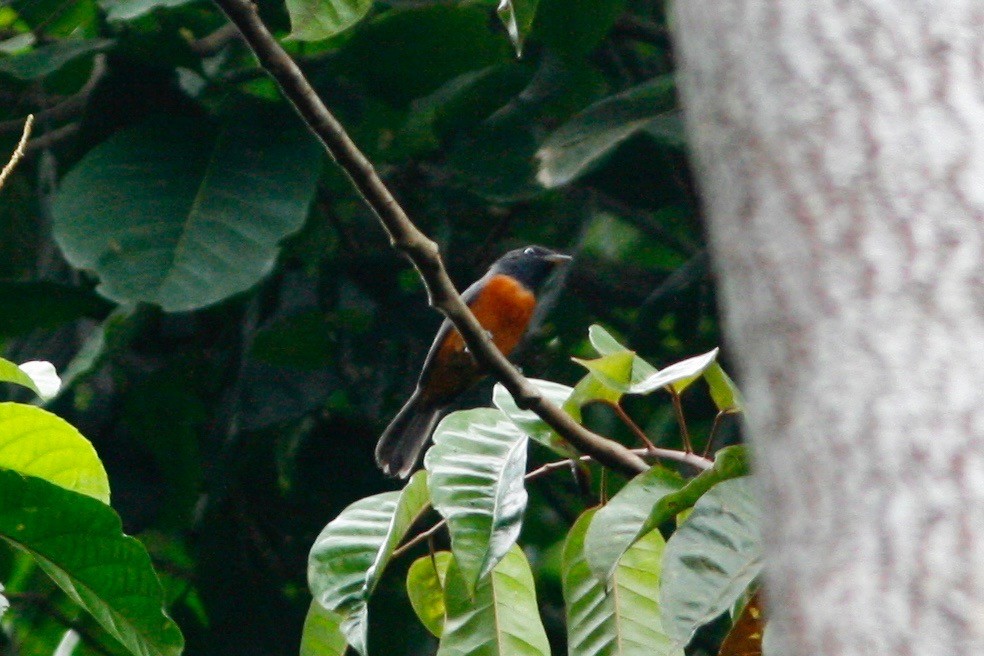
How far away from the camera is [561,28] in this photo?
4434 mm

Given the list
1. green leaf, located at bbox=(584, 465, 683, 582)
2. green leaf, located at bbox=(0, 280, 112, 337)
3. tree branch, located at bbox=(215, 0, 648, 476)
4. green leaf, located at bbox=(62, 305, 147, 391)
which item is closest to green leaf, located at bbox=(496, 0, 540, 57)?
tree branch, located at bbox=(215, 0, 648, 476)

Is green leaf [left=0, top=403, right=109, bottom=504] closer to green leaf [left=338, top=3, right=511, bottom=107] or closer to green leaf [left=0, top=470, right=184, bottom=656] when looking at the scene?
green leaf [left=0, top=470, right=184, bottom=656]

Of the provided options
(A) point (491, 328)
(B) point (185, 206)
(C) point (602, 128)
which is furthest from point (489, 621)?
(A) point (491, 328)

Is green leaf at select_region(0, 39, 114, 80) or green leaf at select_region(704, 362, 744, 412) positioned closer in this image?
green leaf at select_region(704, 362, 744, 412)

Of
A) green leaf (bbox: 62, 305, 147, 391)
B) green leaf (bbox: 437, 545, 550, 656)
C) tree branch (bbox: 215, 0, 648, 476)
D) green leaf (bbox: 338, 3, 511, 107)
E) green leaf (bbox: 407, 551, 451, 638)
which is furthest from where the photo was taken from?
green leaf (bbox: 338, 3, 511, 107)

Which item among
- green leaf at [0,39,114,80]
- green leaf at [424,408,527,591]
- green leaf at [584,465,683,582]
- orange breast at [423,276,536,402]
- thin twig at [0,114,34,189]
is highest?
thin twig at [0,114,34,189]

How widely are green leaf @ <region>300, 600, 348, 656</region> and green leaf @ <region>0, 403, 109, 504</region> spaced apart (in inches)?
19.6

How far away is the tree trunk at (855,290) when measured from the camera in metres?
1.03

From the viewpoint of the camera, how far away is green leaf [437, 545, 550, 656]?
229cm

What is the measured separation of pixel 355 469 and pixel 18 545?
261 cm

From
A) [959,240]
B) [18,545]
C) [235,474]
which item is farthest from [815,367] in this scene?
[235,474]

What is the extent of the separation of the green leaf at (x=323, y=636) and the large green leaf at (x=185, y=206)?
149 centimetres

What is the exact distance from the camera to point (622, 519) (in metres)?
2.08

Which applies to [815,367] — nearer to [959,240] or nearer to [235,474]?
[959,240]
